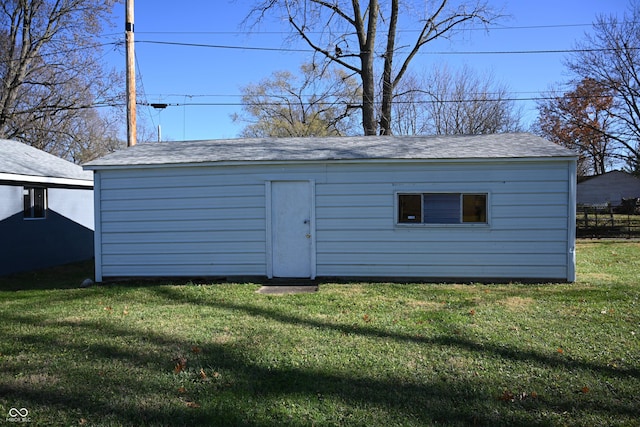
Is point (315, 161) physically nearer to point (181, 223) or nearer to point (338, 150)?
point (338, 150)

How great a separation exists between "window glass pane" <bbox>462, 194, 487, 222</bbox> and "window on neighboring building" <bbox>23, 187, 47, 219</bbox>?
11074mm

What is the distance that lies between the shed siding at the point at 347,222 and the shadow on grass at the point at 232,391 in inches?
157

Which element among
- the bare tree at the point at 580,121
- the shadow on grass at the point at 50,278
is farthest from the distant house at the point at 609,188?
the shadow on grass at the point at 50,278

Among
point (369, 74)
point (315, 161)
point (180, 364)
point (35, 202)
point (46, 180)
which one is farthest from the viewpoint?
point (369, 74)

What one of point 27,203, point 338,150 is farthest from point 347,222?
point 27,203

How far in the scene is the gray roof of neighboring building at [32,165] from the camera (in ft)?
37.1

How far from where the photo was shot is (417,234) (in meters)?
9.01

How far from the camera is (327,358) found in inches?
184

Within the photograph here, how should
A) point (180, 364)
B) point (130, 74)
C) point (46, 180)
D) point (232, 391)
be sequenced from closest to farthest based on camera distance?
point (232, 391)
point (180, 364)
point (46, 180)
point (130, 74)

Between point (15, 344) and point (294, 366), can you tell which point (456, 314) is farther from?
point (15, 344)

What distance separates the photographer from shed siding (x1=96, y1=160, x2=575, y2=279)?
28.7ft

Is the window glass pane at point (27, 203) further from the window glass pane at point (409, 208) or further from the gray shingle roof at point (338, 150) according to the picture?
the window glass pane at point (409, 208)

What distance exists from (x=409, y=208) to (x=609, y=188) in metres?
37.0

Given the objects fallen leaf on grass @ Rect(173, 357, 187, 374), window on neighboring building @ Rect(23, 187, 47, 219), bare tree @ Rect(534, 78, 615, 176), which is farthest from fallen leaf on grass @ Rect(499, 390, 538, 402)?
bare tree @ Rect(534, 78, 615, 176)
